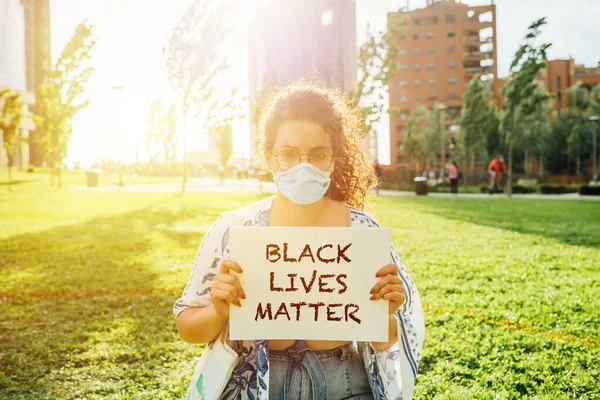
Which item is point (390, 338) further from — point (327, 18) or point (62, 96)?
point (327, 18)

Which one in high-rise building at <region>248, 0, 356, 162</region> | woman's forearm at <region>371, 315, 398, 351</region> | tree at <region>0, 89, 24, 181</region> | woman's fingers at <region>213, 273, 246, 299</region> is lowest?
woman's forearm at <region>371, 315, 398, 351</region>

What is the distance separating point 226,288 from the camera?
1856 mm

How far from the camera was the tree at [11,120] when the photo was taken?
2852 centimetres

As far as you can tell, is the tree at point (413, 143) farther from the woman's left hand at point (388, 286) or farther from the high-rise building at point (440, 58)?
the woman's left hand at point (388, 286)

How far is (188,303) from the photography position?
2033mm

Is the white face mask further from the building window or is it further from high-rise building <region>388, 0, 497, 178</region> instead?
high-rise building <region>388, 0, 497, 178</region>

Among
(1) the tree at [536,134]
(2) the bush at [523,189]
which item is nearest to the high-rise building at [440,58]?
(1) the tree at [536,134]

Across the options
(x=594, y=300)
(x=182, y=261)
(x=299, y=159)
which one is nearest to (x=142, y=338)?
Result: (x=299, y=159)

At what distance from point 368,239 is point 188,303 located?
69 centimetres

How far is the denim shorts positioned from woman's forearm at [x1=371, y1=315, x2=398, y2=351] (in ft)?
0.45

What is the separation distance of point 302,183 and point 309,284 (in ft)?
1.23

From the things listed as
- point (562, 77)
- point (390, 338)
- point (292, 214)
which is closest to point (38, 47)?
point (292, 214)

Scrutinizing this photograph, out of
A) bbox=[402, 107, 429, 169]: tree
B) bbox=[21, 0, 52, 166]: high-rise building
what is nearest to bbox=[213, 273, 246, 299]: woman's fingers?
bbox=[402, 107, 429, 169]: tree

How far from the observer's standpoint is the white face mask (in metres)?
2.07
